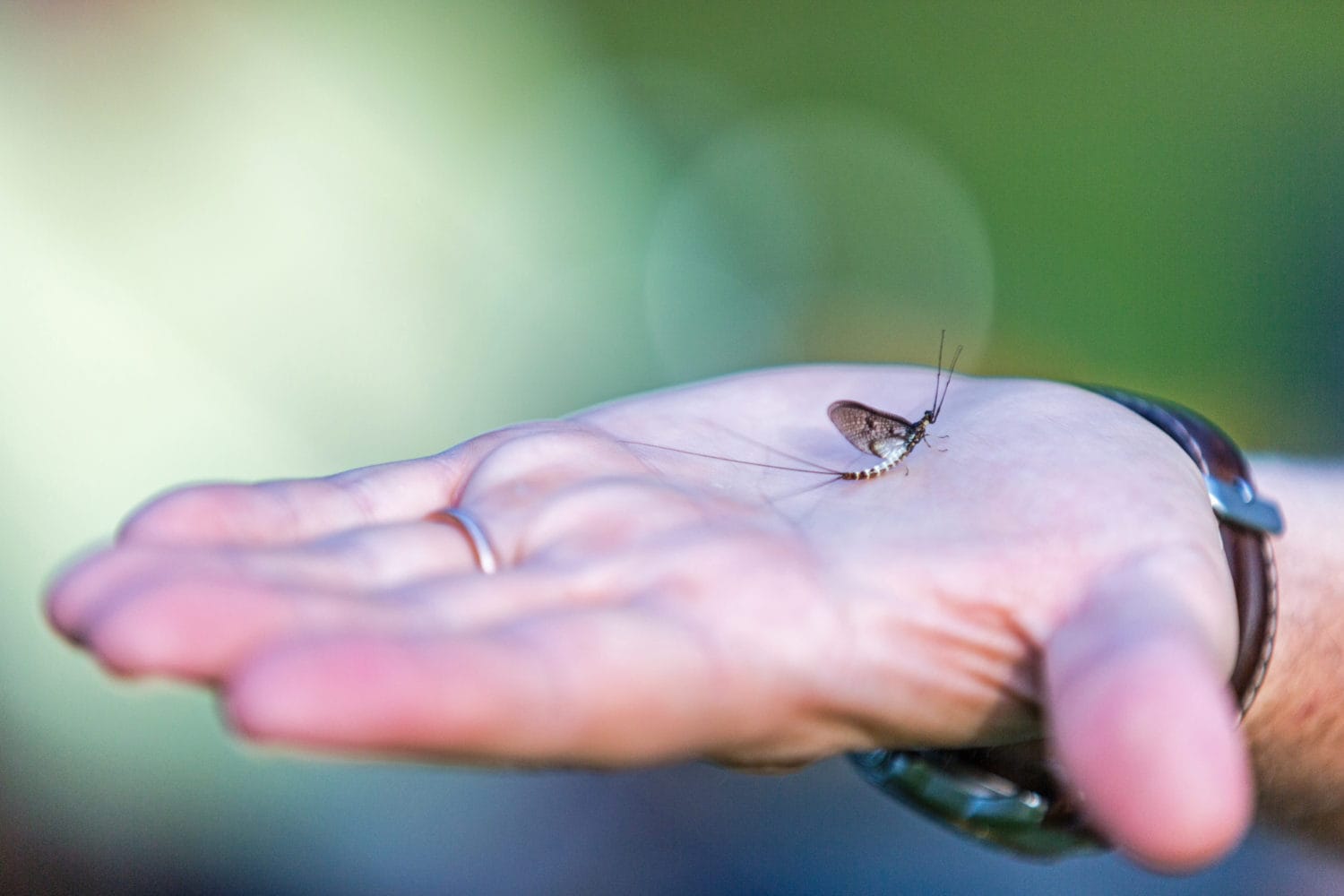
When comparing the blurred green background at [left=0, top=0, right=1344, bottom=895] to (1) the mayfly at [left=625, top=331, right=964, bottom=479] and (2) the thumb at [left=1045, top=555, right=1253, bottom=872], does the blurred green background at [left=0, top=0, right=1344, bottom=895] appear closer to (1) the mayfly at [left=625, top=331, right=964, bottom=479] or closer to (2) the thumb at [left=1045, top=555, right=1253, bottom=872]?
(1) the mayfly at [left=625, top=331, right=964, bottom=479]

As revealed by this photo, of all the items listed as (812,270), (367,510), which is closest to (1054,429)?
(367,510)

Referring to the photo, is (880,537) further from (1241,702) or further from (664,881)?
(664,881)

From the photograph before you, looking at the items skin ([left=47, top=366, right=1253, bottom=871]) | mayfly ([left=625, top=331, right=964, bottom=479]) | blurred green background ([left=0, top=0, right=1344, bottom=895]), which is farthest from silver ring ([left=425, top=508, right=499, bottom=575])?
blurred green background ([left=0, top=0, right=1344, bottom=895])

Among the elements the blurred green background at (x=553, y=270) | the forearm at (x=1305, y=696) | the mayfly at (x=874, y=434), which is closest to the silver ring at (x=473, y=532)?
the mayfly at (x=874, y=434)

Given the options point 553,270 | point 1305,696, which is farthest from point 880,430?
point 553,270

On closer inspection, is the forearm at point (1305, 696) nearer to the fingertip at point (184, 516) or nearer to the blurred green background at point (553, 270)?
the blurred green background at point (553, 270)
